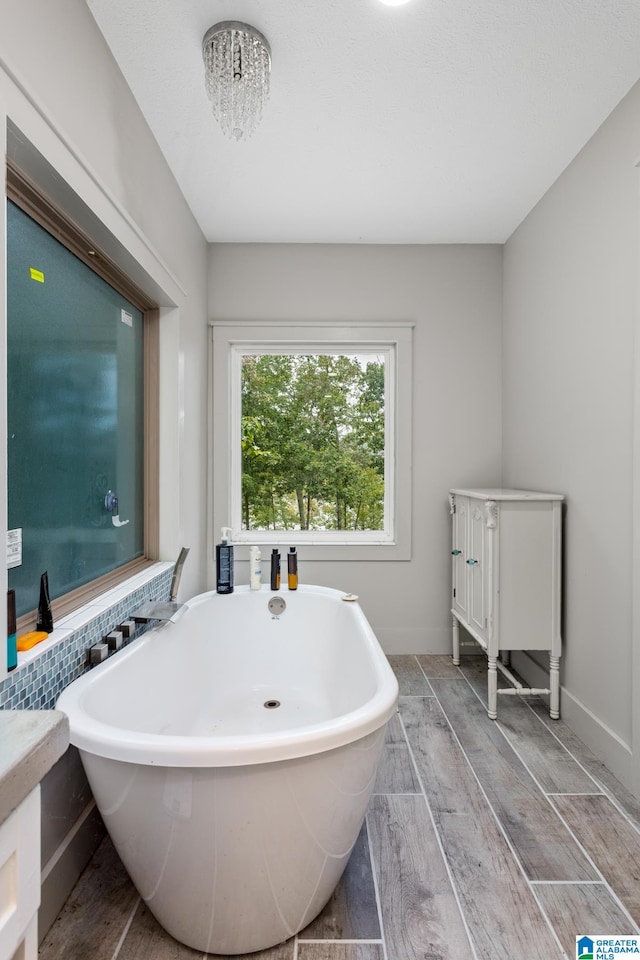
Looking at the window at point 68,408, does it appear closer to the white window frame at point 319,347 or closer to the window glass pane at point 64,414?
the window glass pane at point 64,414

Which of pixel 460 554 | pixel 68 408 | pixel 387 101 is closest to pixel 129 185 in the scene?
pixel 68 408

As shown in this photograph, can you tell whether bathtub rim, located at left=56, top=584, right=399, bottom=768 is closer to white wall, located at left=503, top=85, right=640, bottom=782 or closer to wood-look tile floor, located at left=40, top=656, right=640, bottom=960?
wood-look tile floor, located at left=40, top=656, right=640, bottom=960

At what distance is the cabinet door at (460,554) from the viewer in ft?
8.89

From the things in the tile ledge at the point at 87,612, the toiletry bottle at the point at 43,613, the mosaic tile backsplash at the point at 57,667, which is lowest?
the mosaic tile backsplash at the point at 57,667

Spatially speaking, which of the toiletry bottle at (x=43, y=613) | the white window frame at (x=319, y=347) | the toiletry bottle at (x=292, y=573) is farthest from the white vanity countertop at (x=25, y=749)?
the white window frame at (x=319, y=347)

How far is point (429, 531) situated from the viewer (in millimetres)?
3094

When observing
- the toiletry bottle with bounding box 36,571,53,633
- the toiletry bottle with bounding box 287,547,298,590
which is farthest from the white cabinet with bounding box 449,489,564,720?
the toiletry bottle with bounding box 36,571,53,633

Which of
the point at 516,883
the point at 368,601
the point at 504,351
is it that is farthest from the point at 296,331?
the point at 516,883

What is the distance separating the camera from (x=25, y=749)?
529mm

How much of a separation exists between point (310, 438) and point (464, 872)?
7.43ft

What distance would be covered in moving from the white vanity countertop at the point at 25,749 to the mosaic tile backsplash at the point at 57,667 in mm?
613

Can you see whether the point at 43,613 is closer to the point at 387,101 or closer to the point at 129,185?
the point at 129,185

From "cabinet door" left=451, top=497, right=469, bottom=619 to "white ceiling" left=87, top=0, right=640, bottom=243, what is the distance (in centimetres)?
158

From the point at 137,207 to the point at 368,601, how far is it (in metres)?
2.34
